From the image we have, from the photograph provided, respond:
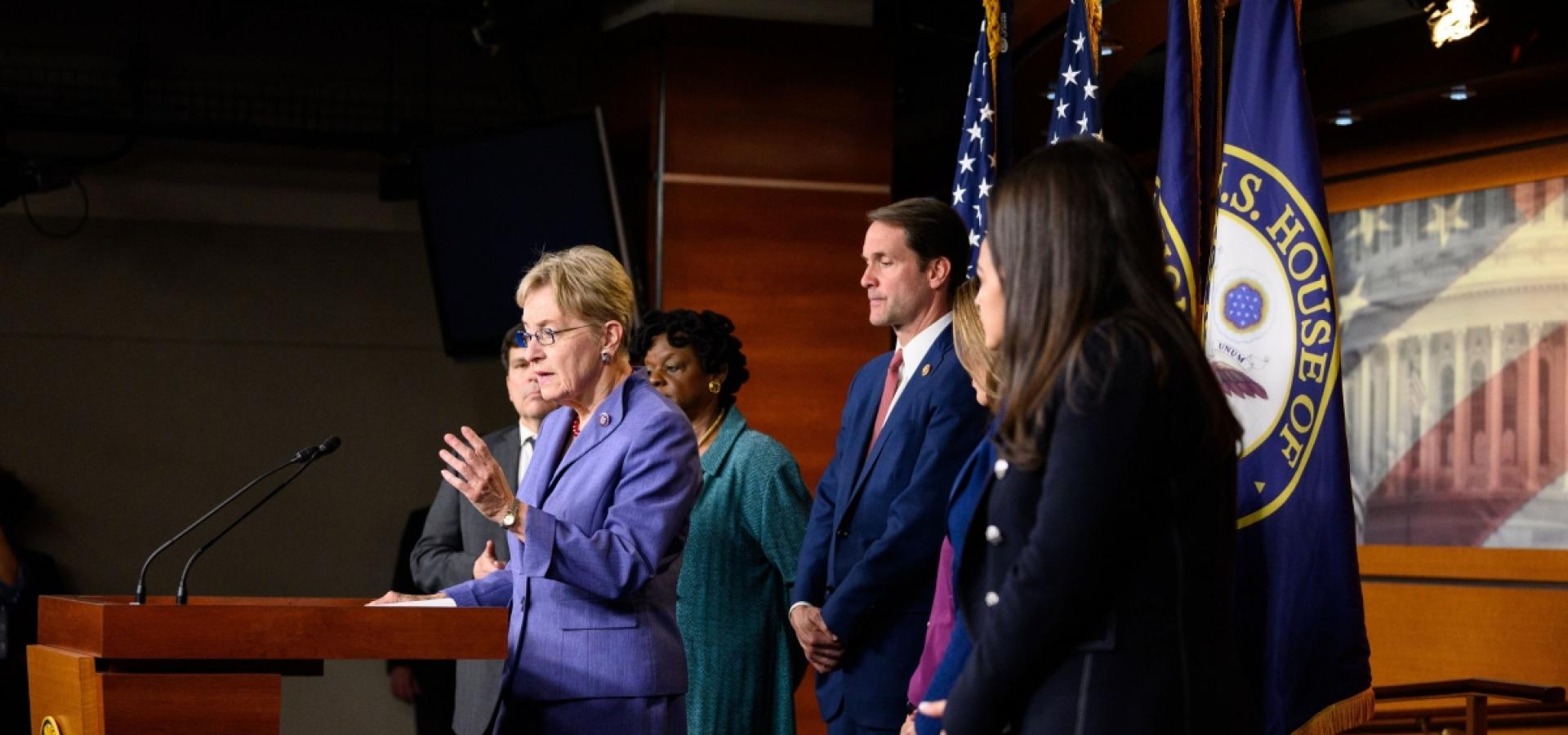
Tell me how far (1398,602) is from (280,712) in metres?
4.83

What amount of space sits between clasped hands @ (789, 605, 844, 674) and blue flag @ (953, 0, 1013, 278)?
4.09 ft

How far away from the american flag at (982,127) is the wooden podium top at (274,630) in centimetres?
196

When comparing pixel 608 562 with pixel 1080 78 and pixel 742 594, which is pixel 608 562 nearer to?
pixel 742 594

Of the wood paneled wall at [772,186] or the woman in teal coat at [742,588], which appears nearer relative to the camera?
the woman in teal coat at [742,588]

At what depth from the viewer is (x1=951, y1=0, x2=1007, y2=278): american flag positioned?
13.6 feet

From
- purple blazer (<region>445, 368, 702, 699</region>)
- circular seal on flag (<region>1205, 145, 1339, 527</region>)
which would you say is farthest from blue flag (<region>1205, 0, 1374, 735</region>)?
purple blazer (<region>445, 368, 702, 699</region>)

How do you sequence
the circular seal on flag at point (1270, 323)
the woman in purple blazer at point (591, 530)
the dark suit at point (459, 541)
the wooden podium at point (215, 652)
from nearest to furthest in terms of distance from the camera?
1. the wooden podium at point (215, 652)
2. the woman in purple blazer at point (591, 530)
3. the circular seal on flag at point (1270, 323)
4. the dark suit at point (459, 541)

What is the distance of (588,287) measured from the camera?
291 centimetres

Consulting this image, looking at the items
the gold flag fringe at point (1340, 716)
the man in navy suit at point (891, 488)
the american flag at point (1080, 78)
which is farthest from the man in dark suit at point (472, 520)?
the gold flag fringe at point (1340, 716)

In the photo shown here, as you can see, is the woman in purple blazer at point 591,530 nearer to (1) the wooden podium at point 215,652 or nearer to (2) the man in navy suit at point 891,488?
(1) the wooden podium at point 215,652

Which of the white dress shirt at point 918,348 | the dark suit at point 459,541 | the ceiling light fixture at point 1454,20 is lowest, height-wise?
the dark suit at point 459,541

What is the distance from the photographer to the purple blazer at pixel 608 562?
8.92 feet

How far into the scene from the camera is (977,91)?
423 centimetres

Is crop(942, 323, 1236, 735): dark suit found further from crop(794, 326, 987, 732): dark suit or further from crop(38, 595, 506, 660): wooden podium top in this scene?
crop(794, 326, 987, 732): dark suit
